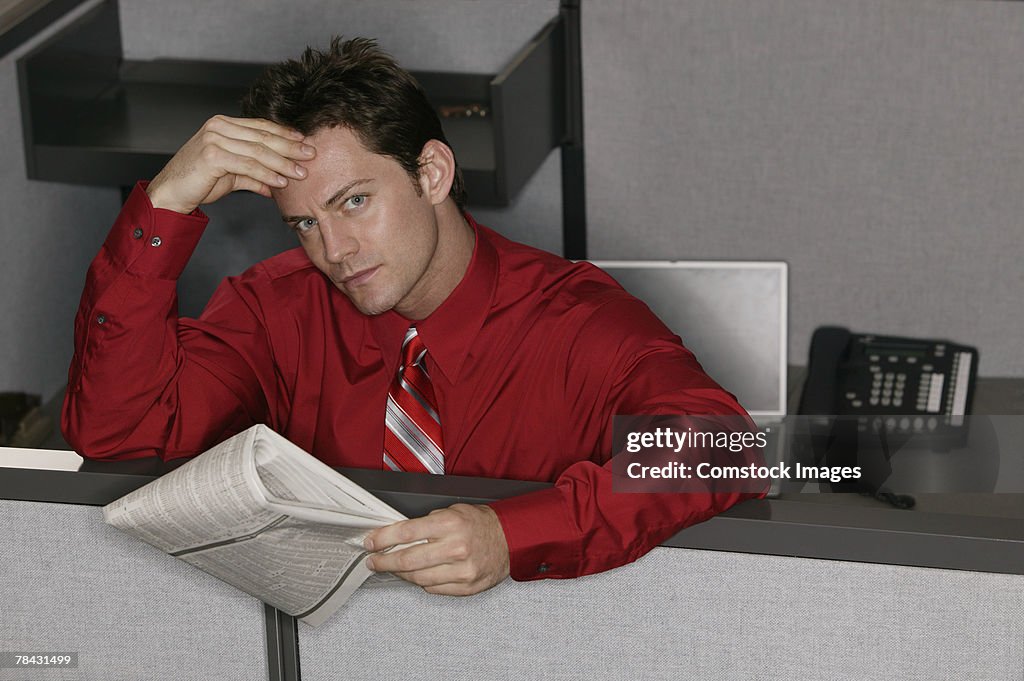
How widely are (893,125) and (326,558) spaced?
131 centimetres

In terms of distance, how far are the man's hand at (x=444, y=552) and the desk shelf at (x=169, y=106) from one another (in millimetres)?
1013

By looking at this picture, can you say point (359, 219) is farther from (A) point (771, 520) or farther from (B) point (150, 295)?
(A) point (771, 520)

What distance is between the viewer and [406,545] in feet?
2.32

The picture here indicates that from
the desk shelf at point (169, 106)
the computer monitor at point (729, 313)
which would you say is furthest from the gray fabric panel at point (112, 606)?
the computer monitor at point (729, 313)

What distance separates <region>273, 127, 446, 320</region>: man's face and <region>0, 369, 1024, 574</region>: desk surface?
393 millimetres

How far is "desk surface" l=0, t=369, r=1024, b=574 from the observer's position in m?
0.66

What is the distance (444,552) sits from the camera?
696 mm

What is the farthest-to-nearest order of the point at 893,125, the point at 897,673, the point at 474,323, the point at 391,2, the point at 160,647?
the point at 391,2 → the point at 893,125 → the point at 474,323 → the point at 160,647 → the point at 897,673

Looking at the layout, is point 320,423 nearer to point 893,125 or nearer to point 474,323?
point 474,323

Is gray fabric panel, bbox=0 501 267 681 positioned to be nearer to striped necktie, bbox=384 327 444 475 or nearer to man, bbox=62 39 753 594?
man, bbox=62 39 753 594

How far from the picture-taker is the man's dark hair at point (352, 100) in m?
1.18

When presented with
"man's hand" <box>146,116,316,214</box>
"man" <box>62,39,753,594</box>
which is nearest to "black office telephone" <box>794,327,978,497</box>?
"man" <box>62,39,753,594</box>

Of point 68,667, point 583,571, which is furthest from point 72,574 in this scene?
Answer: point 583,571

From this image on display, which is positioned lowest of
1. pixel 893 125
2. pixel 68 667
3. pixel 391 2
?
pixel 68 667
